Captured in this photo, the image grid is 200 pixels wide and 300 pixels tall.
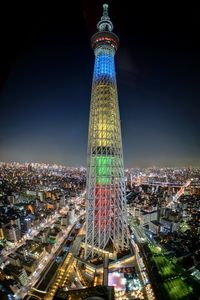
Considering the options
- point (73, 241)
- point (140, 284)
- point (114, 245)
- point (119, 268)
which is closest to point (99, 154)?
point (114, 245)

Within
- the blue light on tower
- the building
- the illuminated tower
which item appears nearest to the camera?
the illuminated tower

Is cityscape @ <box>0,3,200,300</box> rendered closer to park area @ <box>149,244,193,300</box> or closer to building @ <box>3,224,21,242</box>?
park area @ <box>149,244,193,300</box>

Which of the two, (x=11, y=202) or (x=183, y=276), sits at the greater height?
(x=11, y=202)

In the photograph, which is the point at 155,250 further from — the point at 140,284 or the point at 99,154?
the point at 99,154

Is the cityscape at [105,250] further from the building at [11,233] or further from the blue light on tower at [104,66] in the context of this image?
the building at [11,233]

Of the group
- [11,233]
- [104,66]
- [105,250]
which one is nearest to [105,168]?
[105,250]

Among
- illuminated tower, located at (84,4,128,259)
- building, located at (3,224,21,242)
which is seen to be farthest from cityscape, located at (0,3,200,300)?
building, located at (3,224,21,242)

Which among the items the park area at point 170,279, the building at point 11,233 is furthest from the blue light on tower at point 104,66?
the building at point 11,233

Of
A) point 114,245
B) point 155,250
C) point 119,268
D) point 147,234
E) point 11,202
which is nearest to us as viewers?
point 119,268
